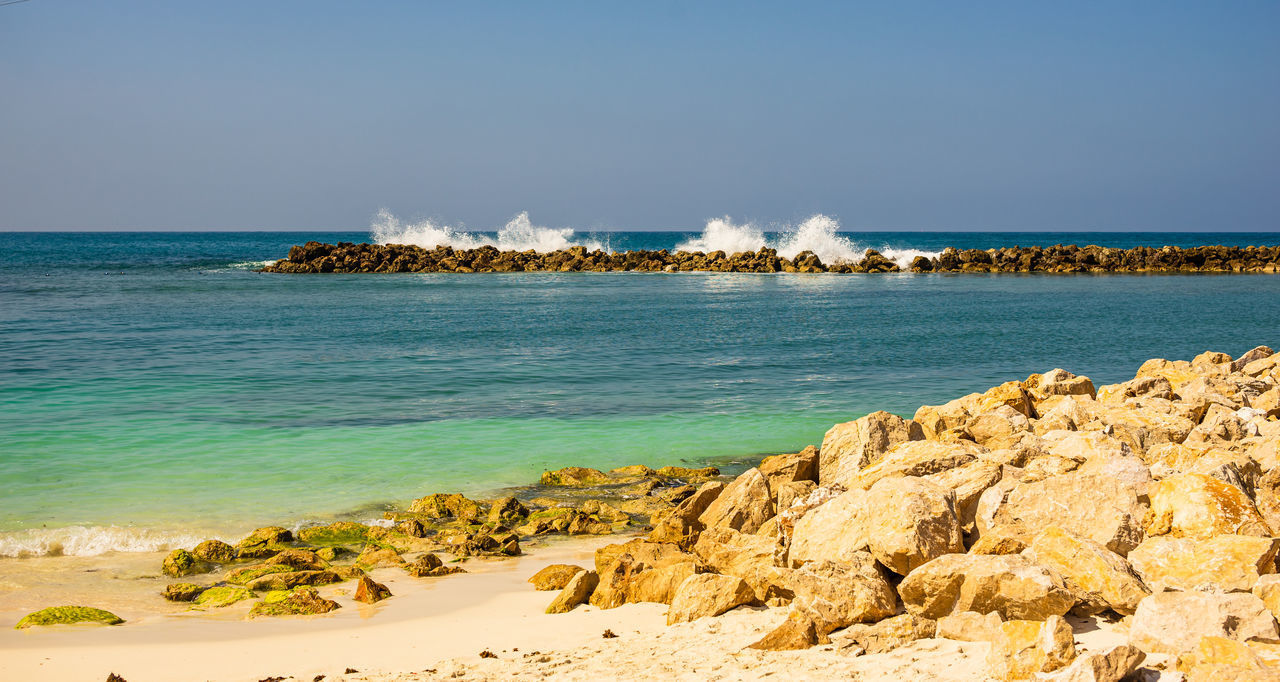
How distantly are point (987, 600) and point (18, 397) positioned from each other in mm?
14102

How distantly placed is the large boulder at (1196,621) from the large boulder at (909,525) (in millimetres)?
1194

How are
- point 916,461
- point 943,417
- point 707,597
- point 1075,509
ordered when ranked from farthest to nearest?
1. point 943,417
2. point 916,461
3. point 1075,509
4. point 707,597

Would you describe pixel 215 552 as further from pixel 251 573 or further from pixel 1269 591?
pixel 1269 591

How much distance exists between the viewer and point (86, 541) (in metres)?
7.57

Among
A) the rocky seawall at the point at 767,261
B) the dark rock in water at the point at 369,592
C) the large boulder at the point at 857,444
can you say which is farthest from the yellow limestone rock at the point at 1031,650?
the rocky seawall at the point at 767,261

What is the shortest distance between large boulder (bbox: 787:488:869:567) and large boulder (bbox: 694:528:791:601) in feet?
0.67

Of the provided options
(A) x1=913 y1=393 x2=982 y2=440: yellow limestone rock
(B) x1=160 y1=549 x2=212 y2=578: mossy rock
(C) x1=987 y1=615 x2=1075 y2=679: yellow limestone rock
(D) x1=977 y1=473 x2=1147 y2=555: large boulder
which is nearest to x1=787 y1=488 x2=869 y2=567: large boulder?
(D) x1=977 y1=473 x2=1147 y2=555: large boulder

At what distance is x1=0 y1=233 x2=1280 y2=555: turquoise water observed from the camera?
31.5ft

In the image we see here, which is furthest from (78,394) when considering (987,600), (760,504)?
(987,600)

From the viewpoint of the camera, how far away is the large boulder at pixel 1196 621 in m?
3.66

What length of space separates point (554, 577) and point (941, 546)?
8.77 ft

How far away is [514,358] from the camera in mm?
18594

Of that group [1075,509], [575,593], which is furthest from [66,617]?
[1075,509]

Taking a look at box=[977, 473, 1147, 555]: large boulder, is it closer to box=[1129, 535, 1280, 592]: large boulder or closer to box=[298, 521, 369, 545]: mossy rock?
box=[1129, 535, 1280, 592]: large boulder
